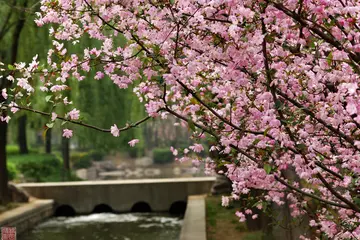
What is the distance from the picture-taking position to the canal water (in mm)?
13195

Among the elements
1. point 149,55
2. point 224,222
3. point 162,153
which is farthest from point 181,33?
point 162,153

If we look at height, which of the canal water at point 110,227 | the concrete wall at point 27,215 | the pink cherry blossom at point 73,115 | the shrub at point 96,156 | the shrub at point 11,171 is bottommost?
the canal water at point 110,227

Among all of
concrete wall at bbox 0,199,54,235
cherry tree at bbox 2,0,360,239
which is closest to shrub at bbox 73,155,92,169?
concrete wall at bbox 0,199,54,235

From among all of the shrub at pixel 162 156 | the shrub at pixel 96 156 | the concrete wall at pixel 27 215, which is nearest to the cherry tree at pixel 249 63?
the concrete wall at pixel 27 215

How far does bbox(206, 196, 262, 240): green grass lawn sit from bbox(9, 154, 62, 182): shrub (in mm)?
10250

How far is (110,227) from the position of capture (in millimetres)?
14820

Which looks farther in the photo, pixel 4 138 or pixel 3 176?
pixel 3 176

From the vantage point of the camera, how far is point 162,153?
115 feet

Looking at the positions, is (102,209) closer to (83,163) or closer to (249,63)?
(83,163)

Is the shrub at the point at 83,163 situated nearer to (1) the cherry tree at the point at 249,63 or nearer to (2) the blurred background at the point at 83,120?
(2) the blurred background at the point at 83,120

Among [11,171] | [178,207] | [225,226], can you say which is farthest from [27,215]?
[11,171]

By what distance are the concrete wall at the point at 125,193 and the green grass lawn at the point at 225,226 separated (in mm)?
4865

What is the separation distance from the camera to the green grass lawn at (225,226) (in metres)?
9.37

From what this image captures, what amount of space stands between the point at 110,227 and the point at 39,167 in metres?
7.78
